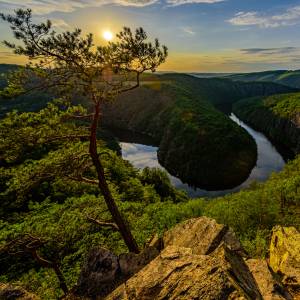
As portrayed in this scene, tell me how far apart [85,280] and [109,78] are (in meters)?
11.7

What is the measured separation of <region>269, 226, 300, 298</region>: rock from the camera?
15461 mm

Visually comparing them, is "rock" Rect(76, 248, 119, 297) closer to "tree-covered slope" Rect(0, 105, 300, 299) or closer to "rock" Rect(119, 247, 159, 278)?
"rock" Rect(119, 247, 159, 278)

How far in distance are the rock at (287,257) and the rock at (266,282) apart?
193 cm

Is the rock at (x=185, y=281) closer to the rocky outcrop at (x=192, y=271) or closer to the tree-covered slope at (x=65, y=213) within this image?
the rocky outcrop at (x=192, y=271)

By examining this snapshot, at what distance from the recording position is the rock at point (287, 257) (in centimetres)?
1546

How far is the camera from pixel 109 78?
1941 cm

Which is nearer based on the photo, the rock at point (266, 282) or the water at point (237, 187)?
the rock at point (266, 282)

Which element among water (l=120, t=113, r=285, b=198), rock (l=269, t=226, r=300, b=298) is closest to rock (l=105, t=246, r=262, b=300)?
rock (l=269, t=226, r=300, b=298)

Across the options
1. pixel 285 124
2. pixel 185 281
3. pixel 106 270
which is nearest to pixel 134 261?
pixel 106 270

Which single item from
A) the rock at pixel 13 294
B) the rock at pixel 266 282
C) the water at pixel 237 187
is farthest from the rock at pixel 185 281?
the water at pixel 237 187

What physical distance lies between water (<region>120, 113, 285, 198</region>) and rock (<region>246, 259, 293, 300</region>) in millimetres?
86901

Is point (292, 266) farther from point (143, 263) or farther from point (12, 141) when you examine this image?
point (12, 141)

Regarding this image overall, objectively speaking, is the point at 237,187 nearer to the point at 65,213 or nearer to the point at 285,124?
the point at 285,124

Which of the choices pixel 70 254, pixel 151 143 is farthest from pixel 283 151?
pixel 70 254
